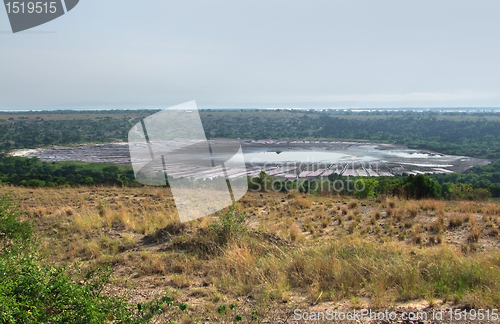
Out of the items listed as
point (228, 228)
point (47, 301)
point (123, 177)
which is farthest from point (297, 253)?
point (123, 177)

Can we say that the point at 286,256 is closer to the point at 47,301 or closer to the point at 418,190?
the point at 47,301

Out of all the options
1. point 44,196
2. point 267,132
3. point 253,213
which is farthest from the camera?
point 267,132

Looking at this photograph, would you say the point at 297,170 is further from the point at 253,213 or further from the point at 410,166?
the point at 253,213

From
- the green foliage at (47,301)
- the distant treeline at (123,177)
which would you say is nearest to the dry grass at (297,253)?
the green foliage at (47,301)

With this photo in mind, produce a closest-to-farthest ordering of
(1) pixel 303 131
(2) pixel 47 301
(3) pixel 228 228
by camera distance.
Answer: (2) pixel 47 301 → (3) pixel 228 228 → (1) pixel 303 131

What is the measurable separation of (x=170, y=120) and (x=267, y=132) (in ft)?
317

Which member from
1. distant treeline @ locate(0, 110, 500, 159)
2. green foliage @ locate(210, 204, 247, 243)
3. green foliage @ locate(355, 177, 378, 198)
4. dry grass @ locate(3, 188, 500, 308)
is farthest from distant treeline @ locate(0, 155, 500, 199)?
distant treeline @ locate(0, 110, 500, 159)

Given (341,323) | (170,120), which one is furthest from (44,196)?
(341,323)

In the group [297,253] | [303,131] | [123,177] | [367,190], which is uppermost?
[297,253]

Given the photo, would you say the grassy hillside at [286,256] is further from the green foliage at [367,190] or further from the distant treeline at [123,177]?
the distant treeline at [123,177]

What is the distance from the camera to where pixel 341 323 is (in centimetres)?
365

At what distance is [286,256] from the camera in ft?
18.2

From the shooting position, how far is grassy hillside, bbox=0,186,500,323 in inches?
170

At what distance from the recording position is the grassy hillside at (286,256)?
14.1 feet
